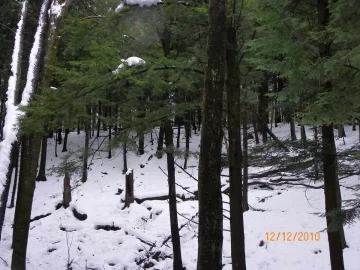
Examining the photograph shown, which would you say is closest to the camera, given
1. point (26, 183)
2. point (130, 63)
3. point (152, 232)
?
point (130, 63)

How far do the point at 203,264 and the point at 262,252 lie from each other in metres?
7.57

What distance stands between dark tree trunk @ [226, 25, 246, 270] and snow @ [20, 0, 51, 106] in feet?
12.2

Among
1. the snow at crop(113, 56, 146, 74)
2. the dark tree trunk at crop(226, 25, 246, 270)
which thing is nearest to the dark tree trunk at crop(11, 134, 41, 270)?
the snow at crop(113, 56, 146, 74)

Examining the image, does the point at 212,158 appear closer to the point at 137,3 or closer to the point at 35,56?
the point at 137,3

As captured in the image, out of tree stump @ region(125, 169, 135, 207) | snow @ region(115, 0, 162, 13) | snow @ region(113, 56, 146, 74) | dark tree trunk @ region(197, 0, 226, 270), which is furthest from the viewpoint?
tree stump @ region(125, 169, 135, 207)

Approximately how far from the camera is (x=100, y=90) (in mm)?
6031

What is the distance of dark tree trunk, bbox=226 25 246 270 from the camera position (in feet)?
20.5

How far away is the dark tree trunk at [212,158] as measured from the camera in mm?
4238

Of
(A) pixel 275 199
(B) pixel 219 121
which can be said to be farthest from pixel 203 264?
(A) pixel 275 199

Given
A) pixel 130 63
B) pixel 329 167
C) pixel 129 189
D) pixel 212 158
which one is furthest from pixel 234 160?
pixel 129 189

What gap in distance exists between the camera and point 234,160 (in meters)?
6.39

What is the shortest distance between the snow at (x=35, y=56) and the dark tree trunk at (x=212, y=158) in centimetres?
347
